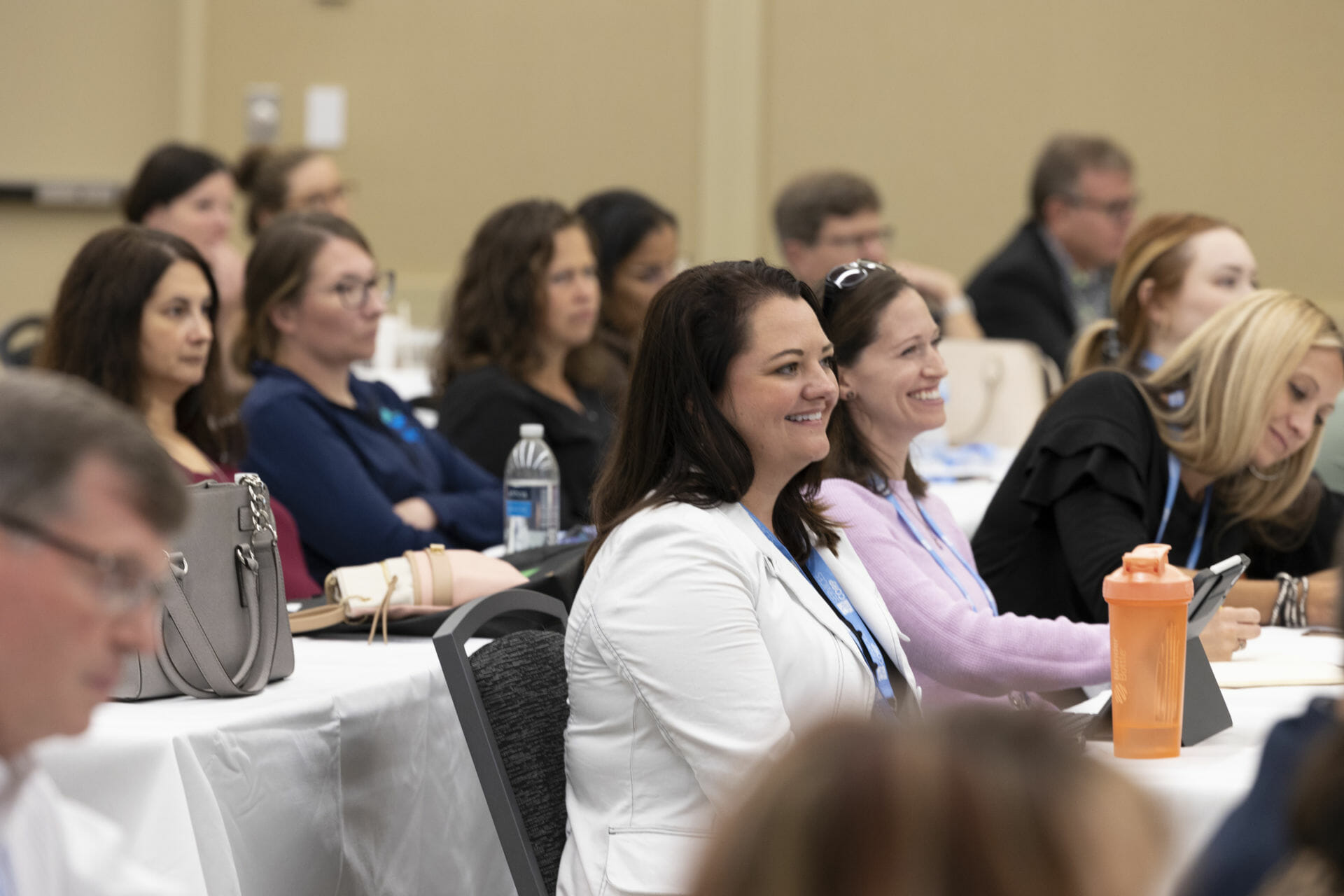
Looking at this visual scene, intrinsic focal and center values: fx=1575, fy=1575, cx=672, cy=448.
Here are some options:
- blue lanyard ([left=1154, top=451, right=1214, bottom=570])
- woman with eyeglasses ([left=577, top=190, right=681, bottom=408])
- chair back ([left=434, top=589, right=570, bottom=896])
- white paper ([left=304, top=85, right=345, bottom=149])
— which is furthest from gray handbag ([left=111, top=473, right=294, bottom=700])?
white paper ([left=304, top=85, right=345, bottom=149])

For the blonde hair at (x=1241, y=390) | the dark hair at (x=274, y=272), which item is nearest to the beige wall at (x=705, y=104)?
the dark hair at (x=274, y=272)

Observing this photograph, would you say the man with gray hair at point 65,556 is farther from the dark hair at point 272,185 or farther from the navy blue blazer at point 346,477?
the dark hair at point 272,185

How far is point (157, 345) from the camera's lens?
2.80 m

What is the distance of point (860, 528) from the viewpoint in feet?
7.56

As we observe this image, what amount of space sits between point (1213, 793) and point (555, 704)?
0.79 meters

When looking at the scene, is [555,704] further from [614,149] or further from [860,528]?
[614,149]

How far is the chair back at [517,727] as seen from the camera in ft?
6.01

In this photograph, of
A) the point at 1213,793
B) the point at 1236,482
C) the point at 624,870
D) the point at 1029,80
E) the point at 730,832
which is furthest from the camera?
the point at 1029,80

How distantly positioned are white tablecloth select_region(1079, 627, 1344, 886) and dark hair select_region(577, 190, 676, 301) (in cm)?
280

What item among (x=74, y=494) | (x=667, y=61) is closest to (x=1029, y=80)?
(x=667, y=61)

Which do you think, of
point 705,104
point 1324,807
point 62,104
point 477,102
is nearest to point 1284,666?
point 1324,807

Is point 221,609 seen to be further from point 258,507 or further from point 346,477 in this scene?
point 346,477

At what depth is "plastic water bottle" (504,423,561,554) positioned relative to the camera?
10.5ft

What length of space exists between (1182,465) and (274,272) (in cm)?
196
